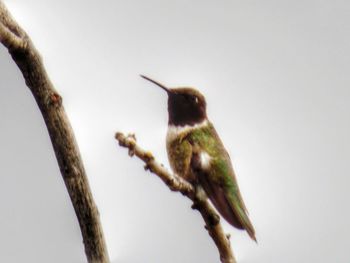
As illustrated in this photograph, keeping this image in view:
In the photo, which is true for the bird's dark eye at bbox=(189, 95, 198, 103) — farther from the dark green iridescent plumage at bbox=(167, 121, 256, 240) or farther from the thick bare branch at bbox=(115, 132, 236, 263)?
the thick bare branch at bbox=(115, 132, 236, 263)

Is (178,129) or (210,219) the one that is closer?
(210,219)

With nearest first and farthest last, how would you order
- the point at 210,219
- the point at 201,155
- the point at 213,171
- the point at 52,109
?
the point at 52,109 < the point at 210,219 < the point at 213,171 < the point at 201,155

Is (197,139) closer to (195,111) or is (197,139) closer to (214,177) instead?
(195,111)

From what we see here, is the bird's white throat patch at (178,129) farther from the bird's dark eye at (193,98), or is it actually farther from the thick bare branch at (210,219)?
the thick bare branch at (210,219)

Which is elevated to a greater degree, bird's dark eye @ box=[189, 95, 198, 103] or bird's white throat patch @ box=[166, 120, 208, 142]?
bird's dark eye @ box=[189, 95, 198, 103]

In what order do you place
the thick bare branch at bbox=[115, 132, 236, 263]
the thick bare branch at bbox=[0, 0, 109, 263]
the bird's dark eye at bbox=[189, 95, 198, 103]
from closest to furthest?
1. the thick bare branch at bbox=[0, 0, 109, 263]
2. the thick bare branch at bbox=[115, 132, 236, 263]
3. the bird's dark eye at bbox=[189, 95, 198, 103]

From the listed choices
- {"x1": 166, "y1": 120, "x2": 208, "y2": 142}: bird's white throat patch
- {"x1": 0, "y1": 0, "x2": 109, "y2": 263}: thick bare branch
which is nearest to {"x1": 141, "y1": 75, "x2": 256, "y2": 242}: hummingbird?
{"x1": 166, "y1": 120, "x2": 208, "y2": 142}: bird's white throat patch

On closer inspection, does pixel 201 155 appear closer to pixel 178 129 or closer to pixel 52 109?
pixel 178 129

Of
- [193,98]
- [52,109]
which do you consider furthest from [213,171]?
[52,109]
